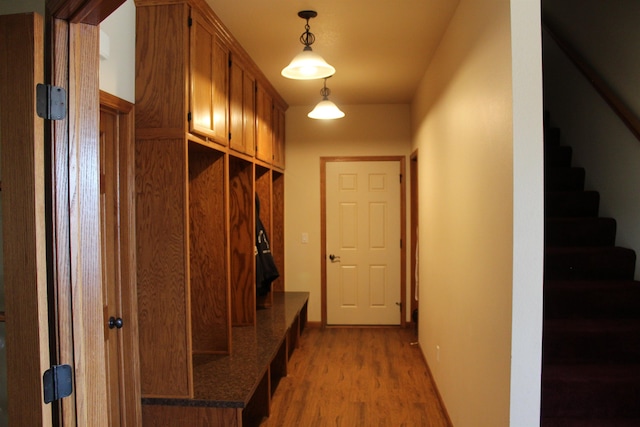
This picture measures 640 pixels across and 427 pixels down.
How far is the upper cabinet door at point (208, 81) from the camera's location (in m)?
2.38

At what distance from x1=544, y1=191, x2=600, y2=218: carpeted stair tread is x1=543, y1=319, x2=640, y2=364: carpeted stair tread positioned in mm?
1009

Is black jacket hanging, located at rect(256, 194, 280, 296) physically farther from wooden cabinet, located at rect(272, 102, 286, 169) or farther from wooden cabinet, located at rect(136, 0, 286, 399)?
wooden cabinet, located at rect(136, 0, 286, 399)

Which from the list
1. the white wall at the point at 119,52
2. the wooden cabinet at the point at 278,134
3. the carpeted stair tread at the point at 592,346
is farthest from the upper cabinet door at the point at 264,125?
the carpeted stair tread at the point at 592,346

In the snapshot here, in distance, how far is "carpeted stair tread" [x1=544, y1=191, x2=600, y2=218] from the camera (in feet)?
10.3

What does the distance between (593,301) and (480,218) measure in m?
1.08

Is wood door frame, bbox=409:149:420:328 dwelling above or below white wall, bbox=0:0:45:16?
below

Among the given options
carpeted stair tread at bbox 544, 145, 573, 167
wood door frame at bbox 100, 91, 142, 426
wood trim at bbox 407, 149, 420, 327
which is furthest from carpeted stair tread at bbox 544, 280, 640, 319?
wood trim at bbox 407, 149, 420, 327

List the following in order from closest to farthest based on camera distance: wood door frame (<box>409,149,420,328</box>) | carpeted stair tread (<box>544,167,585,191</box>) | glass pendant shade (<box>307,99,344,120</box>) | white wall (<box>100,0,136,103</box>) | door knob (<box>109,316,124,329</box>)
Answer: white wall (<box>100,0,136,103</box>)
door knob (<box>109,316,124,329</box>)
carpeted stair tread (<box>544,167,585,191</box>)
glass pendant shade (<box>307,99,344,120</box>)
wood door frame (<box>409,149,420,328</box>)

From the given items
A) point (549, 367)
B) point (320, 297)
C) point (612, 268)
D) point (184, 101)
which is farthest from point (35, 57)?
point (320, 297)

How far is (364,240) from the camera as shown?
5.33 m

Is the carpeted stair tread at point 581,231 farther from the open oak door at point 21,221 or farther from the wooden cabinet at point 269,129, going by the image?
the open oak door at point 21,221

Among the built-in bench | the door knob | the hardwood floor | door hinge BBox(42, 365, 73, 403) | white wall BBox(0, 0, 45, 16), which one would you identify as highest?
white wall BBox(0, 0, 45, 16)

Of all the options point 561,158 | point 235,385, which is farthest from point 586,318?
point 235,385

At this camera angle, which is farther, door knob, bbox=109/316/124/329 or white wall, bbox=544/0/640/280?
white wall, bbox=544/0/640/280
